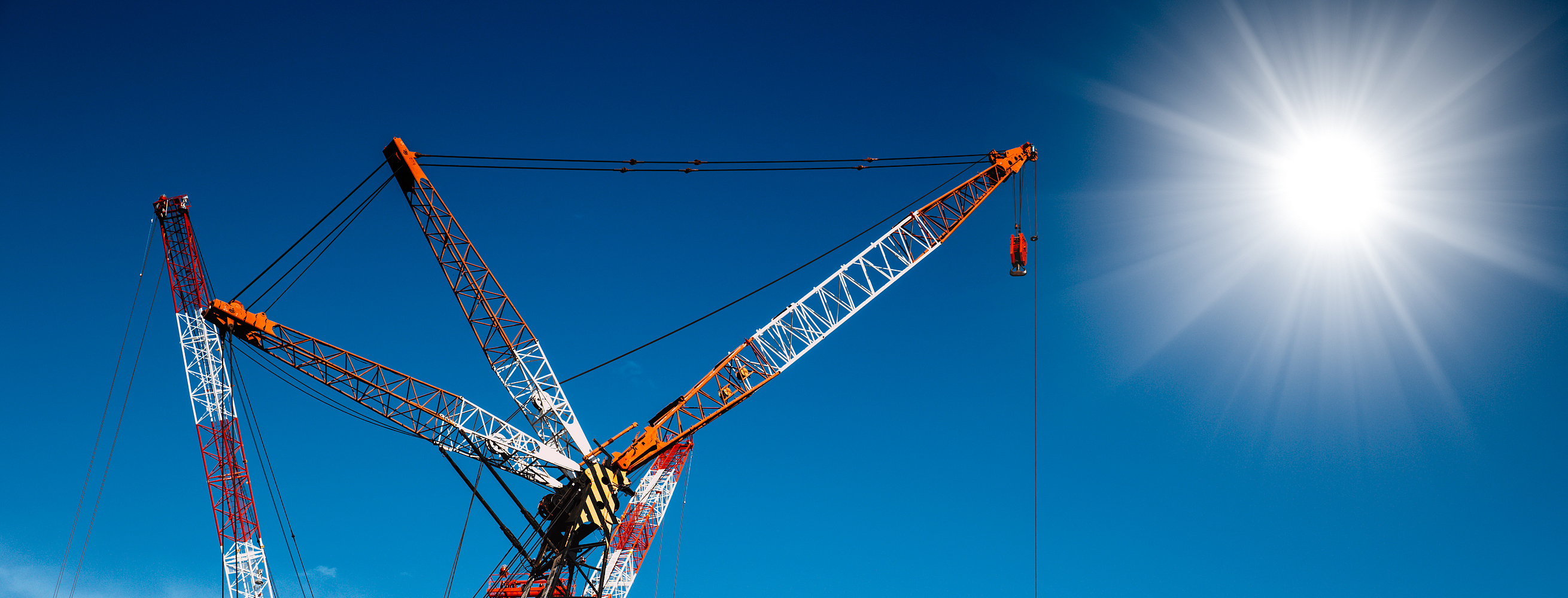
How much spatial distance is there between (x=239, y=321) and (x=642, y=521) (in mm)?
28772

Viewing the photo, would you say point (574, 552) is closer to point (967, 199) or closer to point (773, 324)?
point (773, 324)

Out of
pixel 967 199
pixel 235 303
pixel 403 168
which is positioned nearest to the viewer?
pixel 235 303

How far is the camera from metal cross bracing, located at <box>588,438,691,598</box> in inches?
2564

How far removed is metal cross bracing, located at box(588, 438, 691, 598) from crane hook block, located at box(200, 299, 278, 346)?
78.5 ft

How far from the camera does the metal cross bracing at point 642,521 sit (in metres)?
65.1

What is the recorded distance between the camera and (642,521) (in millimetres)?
68688

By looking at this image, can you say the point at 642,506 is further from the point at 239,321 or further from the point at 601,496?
the point at 239,321

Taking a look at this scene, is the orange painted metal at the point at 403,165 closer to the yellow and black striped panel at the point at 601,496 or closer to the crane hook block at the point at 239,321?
the crane hook block at the point at 239,321

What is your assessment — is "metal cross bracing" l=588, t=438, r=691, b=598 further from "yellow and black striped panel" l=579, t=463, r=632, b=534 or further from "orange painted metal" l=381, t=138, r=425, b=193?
"orange painted metal" l=381, t=138, r=425, b=193

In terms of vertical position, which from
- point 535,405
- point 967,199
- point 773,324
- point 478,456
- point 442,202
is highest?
point 967,199

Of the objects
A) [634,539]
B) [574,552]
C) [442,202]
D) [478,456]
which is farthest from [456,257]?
[634,539]

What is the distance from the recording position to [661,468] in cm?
6412

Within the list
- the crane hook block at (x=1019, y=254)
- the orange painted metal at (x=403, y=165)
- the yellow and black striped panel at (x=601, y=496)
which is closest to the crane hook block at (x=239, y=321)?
the orange painted metal at (x=403, y=165)

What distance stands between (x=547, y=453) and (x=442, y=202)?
1552 cm
